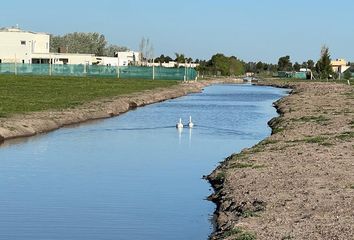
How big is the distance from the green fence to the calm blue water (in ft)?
260

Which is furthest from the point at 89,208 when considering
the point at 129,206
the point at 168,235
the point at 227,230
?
the point at 227,230

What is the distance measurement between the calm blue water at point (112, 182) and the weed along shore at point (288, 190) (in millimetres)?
790

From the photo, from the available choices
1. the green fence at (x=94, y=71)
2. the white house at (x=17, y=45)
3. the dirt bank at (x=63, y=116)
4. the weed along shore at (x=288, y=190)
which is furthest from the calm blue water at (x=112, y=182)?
the white house at (x=17, y=45)

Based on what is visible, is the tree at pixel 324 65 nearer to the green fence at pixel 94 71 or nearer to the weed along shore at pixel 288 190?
Result: the green fence at pixel 94 71

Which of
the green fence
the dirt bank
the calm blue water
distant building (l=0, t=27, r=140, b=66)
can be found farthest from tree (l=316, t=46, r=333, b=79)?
the calm blue water

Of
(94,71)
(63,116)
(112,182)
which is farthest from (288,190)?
(94,71)

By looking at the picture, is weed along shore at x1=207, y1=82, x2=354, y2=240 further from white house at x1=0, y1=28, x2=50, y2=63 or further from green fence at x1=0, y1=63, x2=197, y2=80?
white house at x1=0, y1=28, x2=50, y2=63

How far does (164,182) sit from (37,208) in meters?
5.09

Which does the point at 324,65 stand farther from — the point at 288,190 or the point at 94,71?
the point at 288,190

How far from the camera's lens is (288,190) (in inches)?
679

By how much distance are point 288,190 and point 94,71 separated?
108269 millimetres

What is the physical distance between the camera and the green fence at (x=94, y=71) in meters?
116

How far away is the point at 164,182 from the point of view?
21.5 metres

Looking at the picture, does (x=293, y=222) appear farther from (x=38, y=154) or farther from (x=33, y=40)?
(x=33, y=40)
